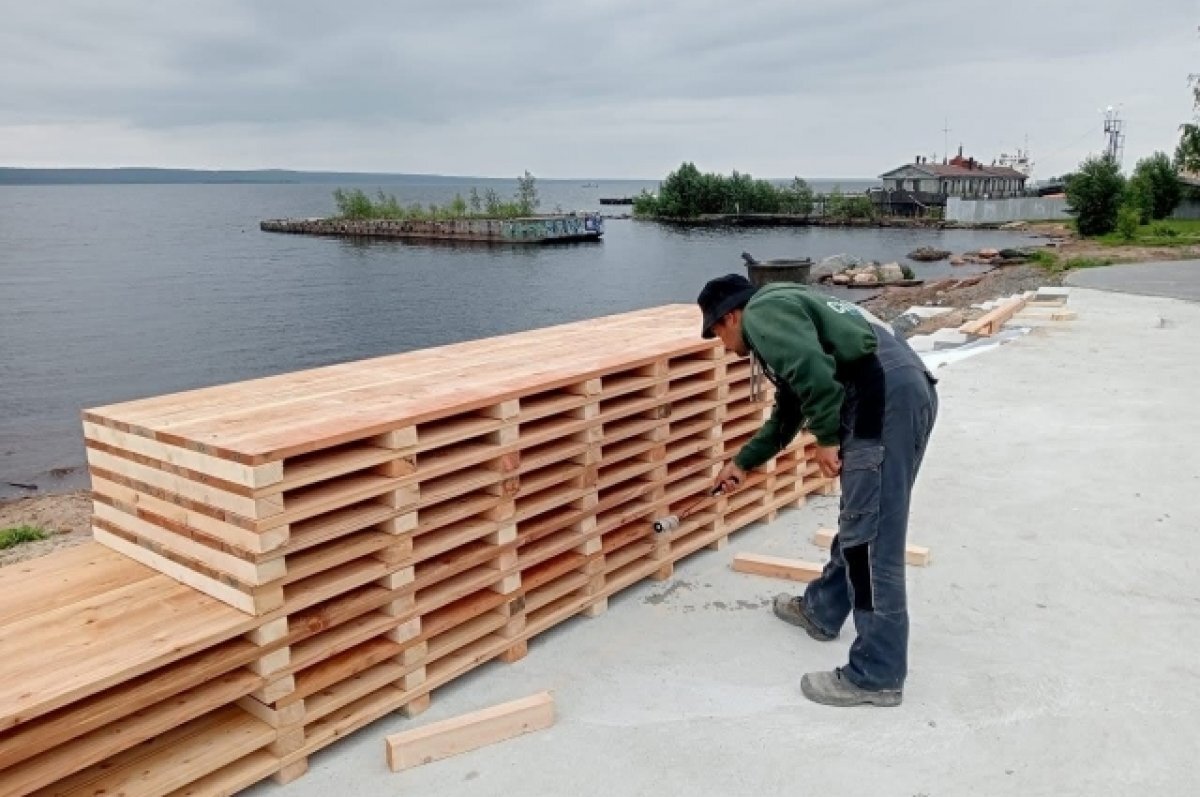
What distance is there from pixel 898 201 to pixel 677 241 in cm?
3233

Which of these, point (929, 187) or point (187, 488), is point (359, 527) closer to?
point (187, 488)

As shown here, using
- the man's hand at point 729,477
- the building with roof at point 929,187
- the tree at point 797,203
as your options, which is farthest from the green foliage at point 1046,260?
the tree at point 797,203

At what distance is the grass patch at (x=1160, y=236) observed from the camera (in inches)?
1585

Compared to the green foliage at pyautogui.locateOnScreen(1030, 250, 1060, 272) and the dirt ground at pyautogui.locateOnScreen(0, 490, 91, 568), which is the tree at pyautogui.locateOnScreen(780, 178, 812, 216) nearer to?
the green foliage at pyautogui.locateOnScreen(1030, 250, 1060, 272)

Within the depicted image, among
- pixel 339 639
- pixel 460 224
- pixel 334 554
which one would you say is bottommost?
pixel 339 639

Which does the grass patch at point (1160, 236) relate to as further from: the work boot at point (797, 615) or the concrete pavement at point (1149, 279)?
the work boot at point (797, 615)

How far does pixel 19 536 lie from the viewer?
960cm

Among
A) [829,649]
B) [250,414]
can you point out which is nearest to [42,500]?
[250,414]

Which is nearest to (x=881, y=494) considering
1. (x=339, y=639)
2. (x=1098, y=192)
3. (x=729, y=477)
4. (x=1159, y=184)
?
(x=729, y=477)

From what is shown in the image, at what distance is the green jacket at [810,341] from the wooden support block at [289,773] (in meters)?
2.49

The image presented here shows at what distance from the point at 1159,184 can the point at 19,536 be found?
72844 mm

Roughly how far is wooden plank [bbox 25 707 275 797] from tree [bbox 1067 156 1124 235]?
60.7 metres

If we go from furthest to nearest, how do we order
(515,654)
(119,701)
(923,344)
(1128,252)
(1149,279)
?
(1128,252) → (1149,279) → (923,344) → (515,654) → (119,701)

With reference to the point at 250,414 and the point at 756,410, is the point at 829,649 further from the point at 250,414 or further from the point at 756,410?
the point at 250,414
